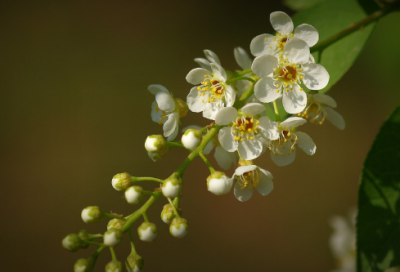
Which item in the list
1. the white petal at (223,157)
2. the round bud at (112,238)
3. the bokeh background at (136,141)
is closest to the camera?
the round bud at (112,238)

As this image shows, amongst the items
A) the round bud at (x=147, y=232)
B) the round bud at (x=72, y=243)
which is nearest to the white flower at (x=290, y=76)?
the round bud at (x=147, y=232)

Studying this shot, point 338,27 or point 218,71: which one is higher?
point 218,71

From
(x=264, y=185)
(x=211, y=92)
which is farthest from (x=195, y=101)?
(x=264, y=185)

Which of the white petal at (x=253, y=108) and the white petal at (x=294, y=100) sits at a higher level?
the white petal at (x=253, y=108)

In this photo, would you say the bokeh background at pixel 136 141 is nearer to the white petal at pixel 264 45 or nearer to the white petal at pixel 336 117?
the white petal at pixel 336 117

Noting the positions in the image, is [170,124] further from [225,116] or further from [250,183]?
[250,183]
